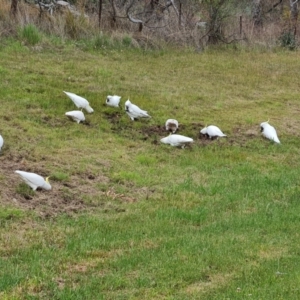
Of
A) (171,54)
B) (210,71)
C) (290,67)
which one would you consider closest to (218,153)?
(210,71)

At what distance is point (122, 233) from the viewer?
502 cm

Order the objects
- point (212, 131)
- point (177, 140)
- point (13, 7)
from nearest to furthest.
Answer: point (177, 140), point (212, 131), point (13, 7)

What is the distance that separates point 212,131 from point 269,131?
898mm

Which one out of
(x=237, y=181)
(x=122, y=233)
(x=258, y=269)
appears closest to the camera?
(x=258, y=269)

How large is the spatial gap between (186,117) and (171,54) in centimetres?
534

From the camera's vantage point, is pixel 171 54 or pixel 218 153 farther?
pixel 171 54

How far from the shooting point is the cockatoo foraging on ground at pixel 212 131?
8438mm

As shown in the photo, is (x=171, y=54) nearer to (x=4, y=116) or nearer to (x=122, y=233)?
(x=4, y=116)

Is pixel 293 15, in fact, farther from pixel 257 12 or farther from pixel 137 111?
pixel 137 111

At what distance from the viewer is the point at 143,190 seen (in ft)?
20.6

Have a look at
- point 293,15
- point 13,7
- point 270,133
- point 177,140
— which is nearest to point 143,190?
point 177,140

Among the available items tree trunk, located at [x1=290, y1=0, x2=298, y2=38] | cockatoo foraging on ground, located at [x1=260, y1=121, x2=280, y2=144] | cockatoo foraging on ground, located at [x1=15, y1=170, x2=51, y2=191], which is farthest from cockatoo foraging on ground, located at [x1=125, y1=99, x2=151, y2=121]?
tree trunk, located at [x1=290, y1=0, x2=298, y2=38]

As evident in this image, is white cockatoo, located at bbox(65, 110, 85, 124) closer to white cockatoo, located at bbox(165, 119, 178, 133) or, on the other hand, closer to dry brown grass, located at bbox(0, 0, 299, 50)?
white cockatoo, located at bbox(165, 119, 178, 133)

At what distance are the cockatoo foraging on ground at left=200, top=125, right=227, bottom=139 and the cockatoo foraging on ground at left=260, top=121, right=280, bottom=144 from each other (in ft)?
2.27
